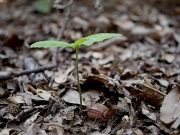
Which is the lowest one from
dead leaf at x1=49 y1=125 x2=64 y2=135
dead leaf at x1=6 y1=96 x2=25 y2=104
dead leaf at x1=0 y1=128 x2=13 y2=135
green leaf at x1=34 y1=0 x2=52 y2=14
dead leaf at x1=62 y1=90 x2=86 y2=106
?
dead leaf at x1=0 y1=128 x2=13 y2=135

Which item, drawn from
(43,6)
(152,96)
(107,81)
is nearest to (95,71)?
(107,81)

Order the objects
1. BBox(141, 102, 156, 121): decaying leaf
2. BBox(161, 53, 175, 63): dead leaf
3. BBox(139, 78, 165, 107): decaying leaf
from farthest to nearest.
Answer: BBox(161, 53, 175, 63): dead leaf
BBox(139, 78, 165, 107): decaying leaf
BBox(141, 102, 156, 121): decaying leaf

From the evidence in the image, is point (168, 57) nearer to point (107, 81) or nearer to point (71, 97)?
point (107, 81)

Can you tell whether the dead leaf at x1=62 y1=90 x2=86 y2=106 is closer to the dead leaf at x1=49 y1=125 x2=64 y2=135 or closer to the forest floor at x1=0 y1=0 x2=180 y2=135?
the forest floor at x1=0 y1=0 x2=180 y2=135

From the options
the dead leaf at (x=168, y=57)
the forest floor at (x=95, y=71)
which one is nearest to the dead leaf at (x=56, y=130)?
the forest floor at (x=95, y=71)

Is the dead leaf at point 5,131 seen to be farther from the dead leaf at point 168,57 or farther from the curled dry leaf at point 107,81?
the dead leaf at point 168,57

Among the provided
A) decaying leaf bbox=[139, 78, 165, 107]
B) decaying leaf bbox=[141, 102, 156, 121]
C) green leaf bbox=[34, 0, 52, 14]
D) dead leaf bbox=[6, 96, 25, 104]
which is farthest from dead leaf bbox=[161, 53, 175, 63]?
green leaf bbox=[34, 0, 52, 14]

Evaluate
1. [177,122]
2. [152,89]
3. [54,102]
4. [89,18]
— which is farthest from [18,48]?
[177,122]
